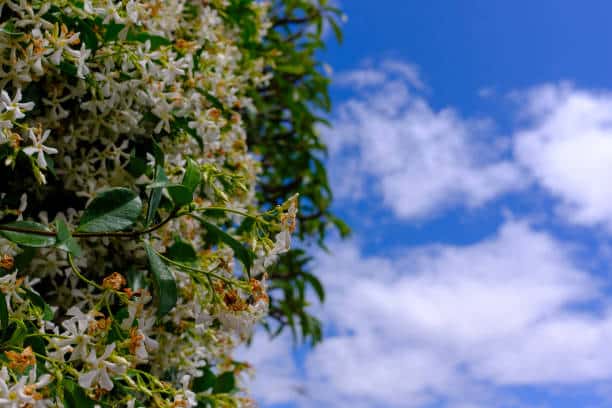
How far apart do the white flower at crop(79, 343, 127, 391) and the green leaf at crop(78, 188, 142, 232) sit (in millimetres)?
202

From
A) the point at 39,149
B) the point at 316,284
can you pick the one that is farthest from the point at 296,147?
the point at 39,149

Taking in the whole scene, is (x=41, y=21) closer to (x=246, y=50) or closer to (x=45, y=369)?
(x=45, y=369)

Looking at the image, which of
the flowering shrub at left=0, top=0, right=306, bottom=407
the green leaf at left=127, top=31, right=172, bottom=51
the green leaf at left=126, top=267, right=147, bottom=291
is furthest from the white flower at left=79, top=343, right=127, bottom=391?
the green leaf at left=127, top=31, right=172, bottom=51

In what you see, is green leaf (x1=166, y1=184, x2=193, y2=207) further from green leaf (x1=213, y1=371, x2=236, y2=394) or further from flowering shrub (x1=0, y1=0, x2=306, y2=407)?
green leaf (x1=213, y1=371, x2=236, y2=394)

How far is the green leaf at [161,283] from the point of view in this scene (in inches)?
41.6

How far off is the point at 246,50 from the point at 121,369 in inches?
55.8

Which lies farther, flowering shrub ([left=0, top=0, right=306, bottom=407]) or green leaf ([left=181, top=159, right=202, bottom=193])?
green leaf ([left=181, top=159, right=202, bottom=193])

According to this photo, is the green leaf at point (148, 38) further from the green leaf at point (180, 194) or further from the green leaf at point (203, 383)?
the green leaf at point (203, 383)

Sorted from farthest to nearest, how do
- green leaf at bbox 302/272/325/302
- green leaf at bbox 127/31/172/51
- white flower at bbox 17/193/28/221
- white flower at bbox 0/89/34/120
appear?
1. green leaf at bbox 302/272/325/302
2. green leaf at bbox 127/31/172/51
3. white flower at bbox 17/193/28/221
4. white flower at bbox 0/89/34/120

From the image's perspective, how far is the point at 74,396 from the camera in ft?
3.26

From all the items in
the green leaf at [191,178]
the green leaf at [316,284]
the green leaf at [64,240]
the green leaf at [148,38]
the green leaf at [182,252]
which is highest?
the green leaf at [316,284]

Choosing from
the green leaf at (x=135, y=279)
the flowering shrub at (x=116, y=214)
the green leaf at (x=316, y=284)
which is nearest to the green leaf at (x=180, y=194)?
the flowering shrub at (x=116, y=214)

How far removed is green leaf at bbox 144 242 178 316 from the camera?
1.06 meters

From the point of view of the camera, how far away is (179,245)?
4.53 ft
